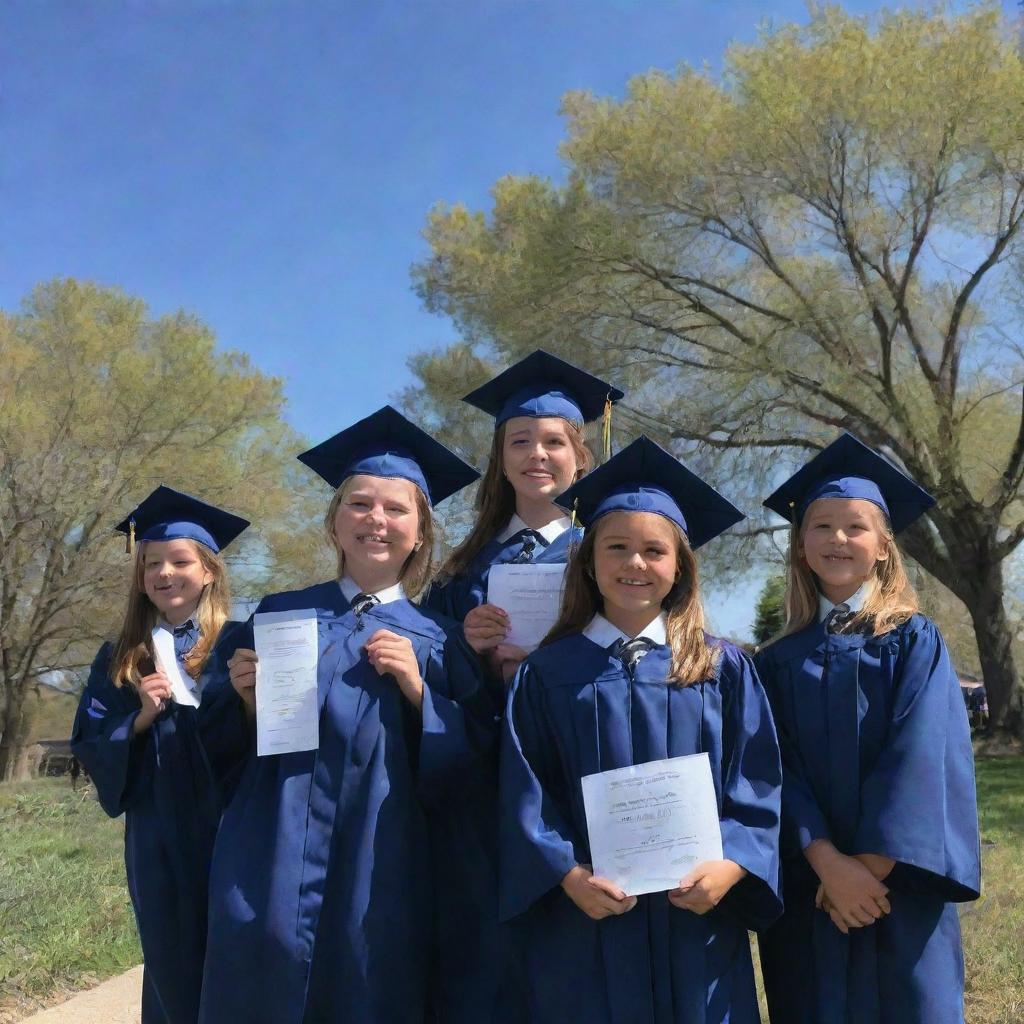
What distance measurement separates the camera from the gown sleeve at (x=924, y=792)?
245 cm

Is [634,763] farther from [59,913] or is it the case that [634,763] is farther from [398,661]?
[59,913]

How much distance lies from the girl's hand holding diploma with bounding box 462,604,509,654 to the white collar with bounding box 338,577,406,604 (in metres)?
0.26

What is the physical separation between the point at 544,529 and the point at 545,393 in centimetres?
47

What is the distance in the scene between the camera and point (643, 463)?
9.10ft

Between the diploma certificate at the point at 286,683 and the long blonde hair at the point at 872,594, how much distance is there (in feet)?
4.32

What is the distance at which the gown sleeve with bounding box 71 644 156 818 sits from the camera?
10.4ft

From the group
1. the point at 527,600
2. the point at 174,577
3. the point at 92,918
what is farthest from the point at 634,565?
the point at 92,918

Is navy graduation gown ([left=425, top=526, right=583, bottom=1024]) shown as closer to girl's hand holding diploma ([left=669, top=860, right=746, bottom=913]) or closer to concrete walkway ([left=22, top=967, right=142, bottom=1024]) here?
girl's hand holding diploma ([left=669, top=860, right=746, bottom=913])

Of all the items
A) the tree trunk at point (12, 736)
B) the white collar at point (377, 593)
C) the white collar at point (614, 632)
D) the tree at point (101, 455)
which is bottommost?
the tree trunk at point (12, 736)

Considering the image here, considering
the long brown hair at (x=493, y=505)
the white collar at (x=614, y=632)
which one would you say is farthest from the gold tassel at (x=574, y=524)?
the long brown hair at (x=493, y=505)

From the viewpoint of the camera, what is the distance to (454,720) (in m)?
2.67

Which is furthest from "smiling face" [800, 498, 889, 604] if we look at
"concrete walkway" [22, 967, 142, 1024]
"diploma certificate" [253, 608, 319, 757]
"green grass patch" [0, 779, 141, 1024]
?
"green grass patch" [0, 779, 141, 1024]

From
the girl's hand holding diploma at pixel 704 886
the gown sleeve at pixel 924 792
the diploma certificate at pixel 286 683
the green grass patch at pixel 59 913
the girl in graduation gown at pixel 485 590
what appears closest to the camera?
the girl's hand holding diploma at pixel 704 886

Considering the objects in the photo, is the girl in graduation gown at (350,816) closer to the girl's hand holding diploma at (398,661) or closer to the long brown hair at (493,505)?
the girl's hand holding diploma at (398,661)
